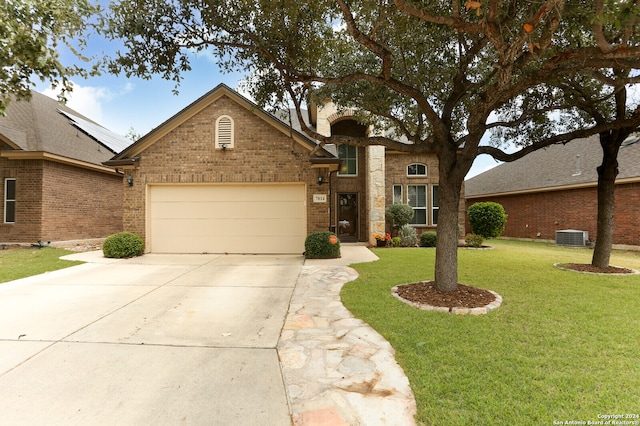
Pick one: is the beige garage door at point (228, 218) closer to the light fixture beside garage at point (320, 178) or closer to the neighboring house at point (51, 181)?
the light fixture beside garage at point (320, 178)

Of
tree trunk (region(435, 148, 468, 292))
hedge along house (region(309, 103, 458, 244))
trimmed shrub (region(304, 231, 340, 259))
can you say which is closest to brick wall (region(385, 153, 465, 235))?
hedge along house (region(309, 103, 458, 244))

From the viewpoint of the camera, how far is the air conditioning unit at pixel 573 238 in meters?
13.4

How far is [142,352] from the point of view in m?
3.22

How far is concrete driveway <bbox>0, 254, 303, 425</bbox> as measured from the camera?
7.65 feet

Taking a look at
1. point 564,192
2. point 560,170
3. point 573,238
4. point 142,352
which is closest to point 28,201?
point 142,352

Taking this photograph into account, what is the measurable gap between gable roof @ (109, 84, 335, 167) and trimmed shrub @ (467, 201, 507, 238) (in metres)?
7.80

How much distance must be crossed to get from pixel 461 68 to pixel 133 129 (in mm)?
34330

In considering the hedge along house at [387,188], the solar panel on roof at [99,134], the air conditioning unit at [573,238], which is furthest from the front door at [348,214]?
the solar panel on roof at [99,134]

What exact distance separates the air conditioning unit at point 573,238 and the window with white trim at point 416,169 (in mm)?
6977

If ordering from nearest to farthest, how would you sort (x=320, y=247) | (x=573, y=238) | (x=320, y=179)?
(x=320, y=247)
(x=320, y=179)
(x=573, y=238)

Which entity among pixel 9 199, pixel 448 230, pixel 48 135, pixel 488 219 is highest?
pixel 48 135

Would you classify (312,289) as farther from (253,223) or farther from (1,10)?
(1,10)

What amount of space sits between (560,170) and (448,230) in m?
15.2

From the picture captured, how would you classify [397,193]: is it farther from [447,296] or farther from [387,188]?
[447,296]
